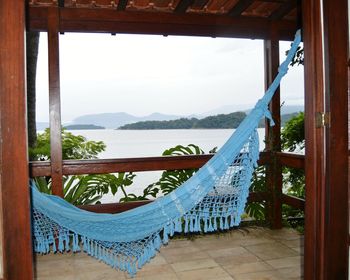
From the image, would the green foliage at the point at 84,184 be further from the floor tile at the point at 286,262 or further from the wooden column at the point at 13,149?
the wooden column at the point at 13,149

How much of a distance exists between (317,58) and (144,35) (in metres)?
1.90

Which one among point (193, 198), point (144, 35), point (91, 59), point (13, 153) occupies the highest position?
point (91, 59)

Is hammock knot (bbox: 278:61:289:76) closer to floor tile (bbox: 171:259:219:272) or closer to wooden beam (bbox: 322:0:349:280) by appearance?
wooden beam (bbox: 322:0:349:280)

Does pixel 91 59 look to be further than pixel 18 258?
Yes

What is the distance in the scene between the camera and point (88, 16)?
267 centimetres

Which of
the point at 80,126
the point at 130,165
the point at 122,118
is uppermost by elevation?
the point at 122,118

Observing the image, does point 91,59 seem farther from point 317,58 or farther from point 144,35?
point 317,58

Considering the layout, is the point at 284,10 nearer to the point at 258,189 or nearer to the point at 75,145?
the point at 258,189

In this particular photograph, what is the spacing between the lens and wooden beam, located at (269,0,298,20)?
2.83m

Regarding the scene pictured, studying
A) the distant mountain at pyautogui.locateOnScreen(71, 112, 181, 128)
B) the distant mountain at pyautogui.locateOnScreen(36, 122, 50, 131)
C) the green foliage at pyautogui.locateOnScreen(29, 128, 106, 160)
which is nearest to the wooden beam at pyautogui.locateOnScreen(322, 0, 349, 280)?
the green foliage at pyautogui.locateOnScreen(29, 128, 106, 160)

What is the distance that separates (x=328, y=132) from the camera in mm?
1308

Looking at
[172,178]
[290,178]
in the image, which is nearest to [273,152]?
[290,178]

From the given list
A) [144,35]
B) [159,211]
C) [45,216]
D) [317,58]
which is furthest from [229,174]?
[144,35]

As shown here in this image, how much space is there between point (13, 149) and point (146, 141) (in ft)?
12.4
